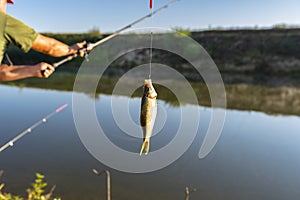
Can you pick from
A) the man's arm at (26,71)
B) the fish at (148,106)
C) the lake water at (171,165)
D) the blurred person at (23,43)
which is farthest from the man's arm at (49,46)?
the lake water at (171,165)

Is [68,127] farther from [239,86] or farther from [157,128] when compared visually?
[239,86]

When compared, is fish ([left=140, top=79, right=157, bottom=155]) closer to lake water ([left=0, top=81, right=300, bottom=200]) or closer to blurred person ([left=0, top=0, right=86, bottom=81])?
blurred person ([left=0, top=0, right=86, bottom=81])

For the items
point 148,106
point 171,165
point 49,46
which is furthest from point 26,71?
point 171,165

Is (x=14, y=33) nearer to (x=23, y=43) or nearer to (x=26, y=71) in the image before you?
(x=23, y=43)

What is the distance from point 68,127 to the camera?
677 centimetres

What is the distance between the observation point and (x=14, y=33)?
1.80 m

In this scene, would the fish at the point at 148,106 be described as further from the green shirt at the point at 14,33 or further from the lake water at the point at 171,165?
the lake water at the point at 171,165

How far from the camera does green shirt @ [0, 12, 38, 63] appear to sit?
1.78 metres

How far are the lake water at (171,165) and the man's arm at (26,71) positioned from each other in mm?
2330

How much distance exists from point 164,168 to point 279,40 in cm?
1989

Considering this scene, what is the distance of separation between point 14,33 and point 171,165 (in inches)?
147

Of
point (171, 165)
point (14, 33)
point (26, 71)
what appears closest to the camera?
point (14, 33)

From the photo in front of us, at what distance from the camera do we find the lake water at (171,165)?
4152mm

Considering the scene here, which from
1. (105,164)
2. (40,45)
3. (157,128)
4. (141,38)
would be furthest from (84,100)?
(141,38)
